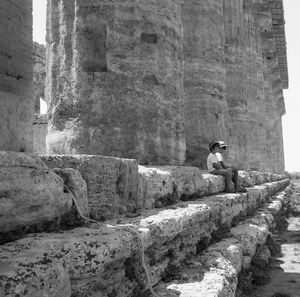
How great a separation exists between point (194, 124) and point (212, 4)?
235 cm

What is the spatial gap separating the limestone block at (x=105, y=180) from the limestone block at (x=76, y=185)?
137mm

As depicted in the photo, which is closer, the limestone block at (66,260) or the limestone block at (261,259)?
the limestone block at (66,260)

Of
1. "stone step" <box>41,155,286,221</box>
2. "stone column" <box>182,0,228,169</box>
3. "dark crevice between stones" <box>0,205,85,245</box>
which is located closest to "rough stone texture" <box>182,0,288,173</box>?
"stone column" <box>182,0,228,169</box>

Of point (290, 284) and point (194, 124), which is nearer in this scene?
point (290, 284)

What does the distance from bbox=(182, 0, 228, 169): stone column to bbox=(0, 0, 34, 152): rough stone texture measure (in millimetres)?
5628

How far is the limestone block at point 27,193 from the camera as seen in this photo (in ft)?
6.89

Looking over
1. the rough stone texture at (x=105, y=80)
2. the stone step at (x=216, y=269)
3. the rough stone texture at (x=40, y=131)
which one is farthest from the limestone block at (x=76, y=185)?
the rough stone texture at (x=40, y=131)

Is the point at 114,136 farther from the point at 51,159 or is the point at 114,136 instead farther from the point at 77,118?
the point at 51,159

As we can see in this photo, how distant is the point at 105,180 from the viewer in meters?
3.07

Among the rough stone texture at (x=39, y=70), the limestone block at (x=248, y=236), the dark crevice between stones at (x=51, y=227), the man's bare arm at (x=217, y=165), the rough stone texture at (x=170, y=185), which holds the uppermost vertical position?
the rough stone texture at (x=39, y=70)

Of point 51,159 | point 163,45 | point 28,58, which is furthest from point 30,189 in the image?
point 163,45

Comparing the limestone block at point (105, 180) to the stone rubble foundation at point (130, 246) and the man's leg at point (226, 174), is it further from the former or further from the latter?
the man's leg at point (226, 174)

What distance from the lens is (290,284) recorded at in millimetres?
5312

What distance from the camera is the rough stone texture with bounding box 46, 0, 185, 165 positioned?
452 cm
